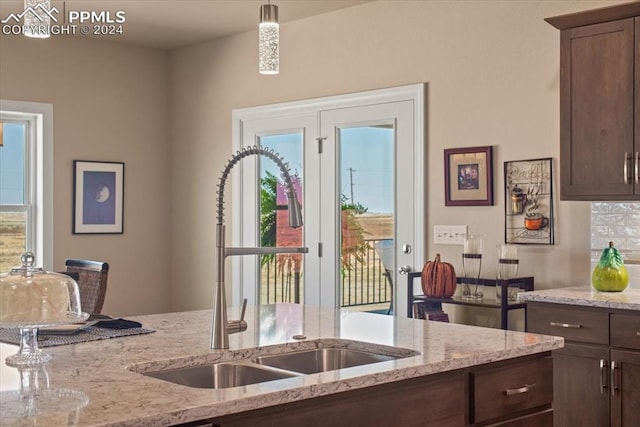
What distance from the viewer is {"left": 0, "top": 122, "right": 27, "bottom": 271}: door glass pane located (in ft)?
19.7

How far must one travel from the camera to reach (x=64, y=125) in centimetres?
624

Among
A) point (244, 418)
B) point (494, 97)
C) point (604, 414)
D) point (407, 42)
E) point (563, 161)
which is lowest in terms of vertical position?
point (604, 414)

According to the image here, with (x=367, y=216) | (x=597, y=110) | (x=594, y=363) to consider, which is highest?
(x=597, y=110)

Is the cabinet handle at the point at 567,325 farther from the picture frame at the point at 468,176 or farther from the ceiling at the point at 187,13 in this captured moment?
the ceiling at the point at 187,13

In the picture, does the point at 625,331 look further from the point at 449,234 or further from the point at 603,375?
the point at 449,234

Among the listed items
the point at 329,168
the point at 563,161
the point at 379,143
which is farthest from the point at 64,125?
the point at 563,161

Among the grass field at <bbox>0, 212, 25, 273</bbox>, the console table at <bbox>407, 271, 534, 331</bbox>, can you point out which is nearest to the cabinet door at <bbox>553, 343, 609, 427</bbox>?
the console table at <bbox>407, 271, 534, 331</bbox>

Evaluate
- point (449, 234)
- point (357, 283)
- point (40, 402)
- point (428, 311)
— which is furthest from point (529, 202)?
point (40, 402)

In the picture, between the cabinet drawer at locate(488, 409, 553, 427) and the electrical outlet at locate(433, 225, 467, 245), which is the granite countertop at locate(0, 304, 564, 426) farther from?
the electrical outlet at locate(433, 225, 467, 245)

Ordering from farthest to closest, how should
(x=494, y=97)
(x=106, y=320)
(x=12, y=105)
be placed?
(x=12, y=105) → (x=494, y=97) → (x=106, y=320)

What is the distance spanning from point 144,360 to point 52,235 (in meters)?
4.37

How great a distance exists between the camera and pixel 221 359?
223cm

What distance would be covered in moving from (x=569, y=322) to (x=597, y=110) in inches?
41.5

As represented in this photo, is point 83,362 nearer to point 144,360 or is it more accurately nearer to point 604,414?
point 144,360
